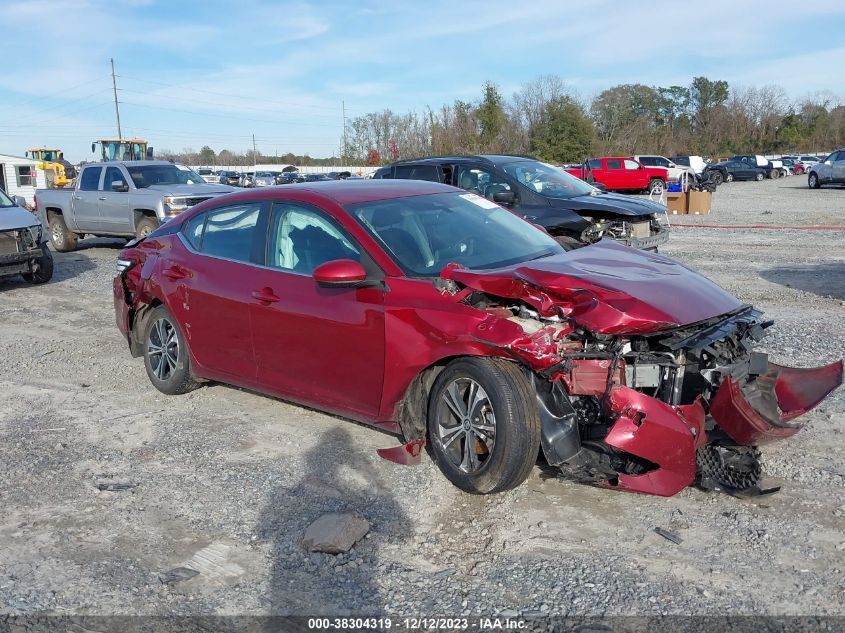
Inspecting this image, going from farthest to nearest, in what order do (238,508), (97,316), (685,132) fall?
(685,132) < (97,316) < (238,508)

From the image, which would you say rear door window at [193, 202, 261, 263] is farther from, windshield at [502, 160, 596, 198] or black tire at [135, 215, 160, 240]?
black tire at [135, 215, 160, 240]

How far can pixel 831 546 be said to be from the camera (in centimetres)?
387

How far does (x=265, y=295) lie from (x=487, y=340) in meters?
1.82

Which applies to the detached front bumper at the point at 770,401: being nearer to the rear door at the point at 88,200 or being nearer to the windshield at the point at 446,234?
the windshield at the point at 446,234

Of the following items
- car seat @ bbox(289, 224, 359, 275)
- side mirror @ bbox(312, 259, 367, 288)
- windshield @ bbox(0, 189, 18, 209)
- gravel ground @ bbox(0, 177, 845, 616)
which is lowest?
gravel ground @ bbox(0, 177, 845, 616)

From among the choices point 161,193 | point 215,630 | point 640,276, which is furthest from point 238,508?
point 161,193

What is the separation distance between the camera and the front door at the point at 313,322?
4.94 metres

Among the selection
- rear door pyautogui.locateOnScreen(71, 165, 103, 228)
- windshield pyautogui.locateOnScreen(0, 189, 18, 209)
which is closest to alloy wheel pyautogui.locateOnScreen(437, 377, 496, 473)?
windshield pyautogui.locateOnScreen(0, 189, 18, 209)

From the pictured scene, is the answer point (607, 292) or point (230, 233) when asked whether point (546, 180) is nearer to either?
point (230, 233)

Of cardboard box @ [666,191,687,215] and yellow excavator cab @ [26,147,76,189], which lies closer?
cardboard box @ [666,191,687,215]

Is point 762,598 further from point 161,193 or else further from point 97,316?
point 161,193

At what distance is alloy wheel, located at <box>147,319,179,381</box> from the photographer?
258 inches

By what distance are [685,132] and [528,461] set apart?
3251 inches

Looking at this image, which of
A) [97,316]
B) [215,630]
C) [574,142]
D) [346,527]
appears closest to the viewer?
[215,630]
